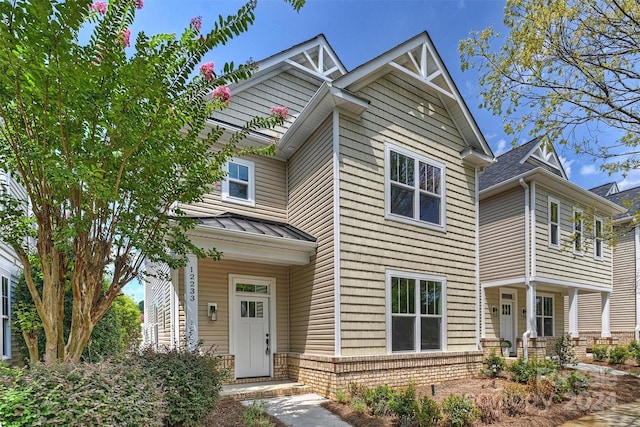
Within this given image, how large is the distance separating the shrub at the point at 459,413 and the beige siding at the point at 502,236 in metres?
7.94

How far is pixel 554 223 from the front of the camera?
522 inches

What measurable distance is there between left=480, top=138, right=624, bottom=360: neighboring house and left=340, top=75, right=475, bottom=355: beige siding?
11.7 feet

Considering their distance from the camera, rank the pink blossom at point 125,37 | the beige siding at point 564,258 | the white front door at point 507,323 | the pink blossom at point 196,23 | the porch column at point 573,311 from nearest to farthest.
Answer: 1. the pink blossom at point 125,37
2. the pink blossom at point 196,23
3. the beige siding at point 564,258
4. the porch column at point 573,311
5. the white front door at point 507,323

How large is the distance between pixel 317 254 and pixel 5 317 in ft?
20.2

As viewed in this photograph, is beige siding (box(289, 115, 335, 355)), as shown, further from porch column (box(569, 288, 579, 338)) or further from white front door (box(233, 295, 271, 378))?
porch column (box(569, 288, 579, 338))

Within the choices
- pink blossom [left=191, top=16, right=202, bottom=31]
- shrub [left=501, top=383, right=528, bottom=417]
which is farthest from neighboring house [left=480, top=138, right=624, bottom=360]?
pink blossom [left=191, top=16, right=202, bottom=31]

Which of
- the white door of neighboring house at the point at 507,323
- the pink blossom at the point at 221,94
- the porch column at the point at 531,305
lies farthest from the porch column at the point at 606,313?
the pink blossom at the point at 221,94

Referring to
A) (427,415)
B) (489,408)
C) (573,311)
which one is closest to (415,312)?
(489,408)

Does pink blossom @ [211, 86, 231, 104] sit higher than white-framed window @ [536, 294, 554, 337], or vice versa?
pink blossom @ [211, 86, 231, 104]

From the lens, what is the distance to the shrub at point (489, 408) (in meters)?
6.11

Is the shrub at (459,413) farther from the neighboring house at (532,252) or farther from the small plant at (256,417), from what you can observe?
the neighboring house at (532,252)

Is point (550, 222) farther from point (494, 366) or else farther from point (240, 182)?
point (240, 182)

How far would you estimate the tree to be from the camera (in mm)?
6395

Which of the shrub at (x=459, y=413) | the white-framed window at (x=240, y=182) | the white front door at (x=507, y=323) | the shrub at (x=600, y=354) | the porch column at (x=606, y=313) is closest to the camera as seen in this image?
the shrub at (x=459, y=413)
